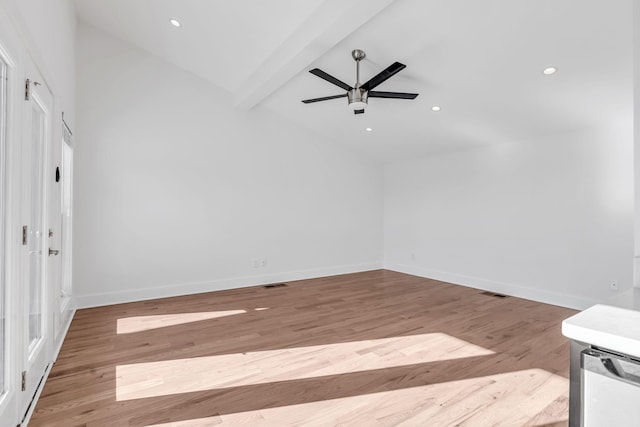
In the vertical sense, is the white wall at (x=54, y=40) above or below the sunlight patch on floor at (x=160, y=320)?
above

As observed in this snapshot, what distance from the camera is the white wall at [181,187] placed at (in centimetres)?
400

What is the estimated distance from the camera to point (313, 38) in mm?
2928

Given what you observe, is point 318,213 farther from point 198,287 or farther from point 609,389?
point 609,389

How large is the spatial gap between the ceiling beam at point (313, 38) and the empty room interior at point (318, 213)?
3 cm

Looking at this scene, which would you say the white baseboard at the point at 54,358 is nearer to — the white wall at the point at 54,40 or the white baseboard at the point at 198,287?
the white baseboard at the point at 198,287

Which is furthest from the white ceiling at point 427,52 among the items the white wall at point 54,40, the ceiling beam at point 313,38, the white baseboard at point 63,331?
the white baseboard at point 63,331

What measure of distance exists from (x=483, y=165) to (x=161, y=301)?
4.99 m

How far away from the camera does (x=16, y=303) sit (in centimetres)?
167

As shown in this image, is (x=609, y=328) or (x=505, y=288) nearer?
(x=609, y=328)

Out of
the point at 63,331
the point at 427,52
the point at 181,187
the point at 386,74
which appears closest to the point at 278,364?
the point at 63,331

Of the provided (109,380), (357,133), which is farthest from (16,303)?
(357,133)

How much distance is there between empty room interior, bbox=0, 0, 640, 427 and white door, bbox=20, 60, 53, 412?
0.02 metres

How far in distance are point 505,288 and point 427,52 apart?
3.45 metres

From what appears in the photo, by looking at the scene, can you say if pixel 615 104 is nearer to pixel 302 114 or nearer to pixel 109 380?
pixel 302 114
